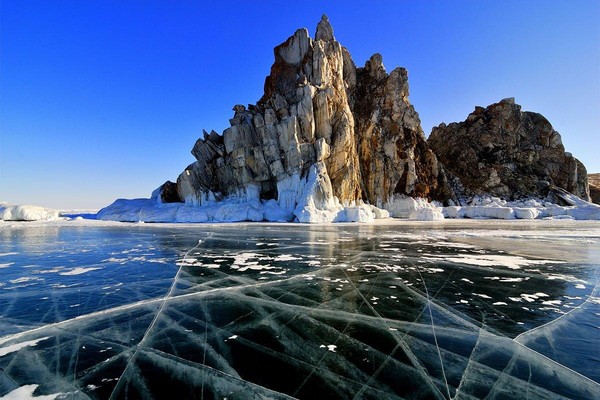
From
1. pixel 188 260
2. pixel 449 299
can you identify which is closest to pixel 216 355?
pixel 449 299

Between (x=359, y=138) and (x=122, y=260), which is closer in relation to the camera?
(x=122, y=260)

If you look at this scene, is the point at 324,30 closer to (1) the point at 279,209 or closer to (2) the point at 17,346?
(1) the point at 279,209

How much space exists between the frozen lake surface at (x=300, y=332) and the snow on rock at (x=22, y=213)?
108ft

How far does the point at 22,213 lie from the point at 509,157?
8319 cm

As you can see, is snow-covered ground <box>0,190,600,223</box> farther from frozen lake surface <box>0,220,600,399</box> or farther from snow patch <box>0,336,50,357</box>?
snow patch <box>0,336,50,357</box>

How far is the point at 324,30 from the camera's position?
49625 mm

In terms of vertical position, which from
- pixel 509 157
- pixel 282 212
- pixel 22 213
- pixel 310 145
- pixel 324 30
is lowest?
pixel 282 212

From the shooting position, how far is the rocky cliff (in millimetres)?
37562

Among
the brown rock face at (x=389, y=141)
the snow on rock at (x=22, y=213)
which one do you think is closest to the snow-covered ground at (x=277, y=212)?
the brown rock face at (x=389, y=141)

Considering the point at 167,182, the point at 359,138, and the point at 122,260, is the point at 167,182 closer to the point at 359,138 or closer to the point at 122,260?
the point at 359,138

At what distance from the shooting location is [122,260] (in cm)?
1053

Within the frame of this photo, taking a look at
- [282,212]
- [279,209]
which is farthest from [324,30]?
[282,212]

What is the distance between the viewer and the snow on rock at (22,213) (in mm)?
33062

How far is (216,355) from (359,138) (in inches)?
2022
